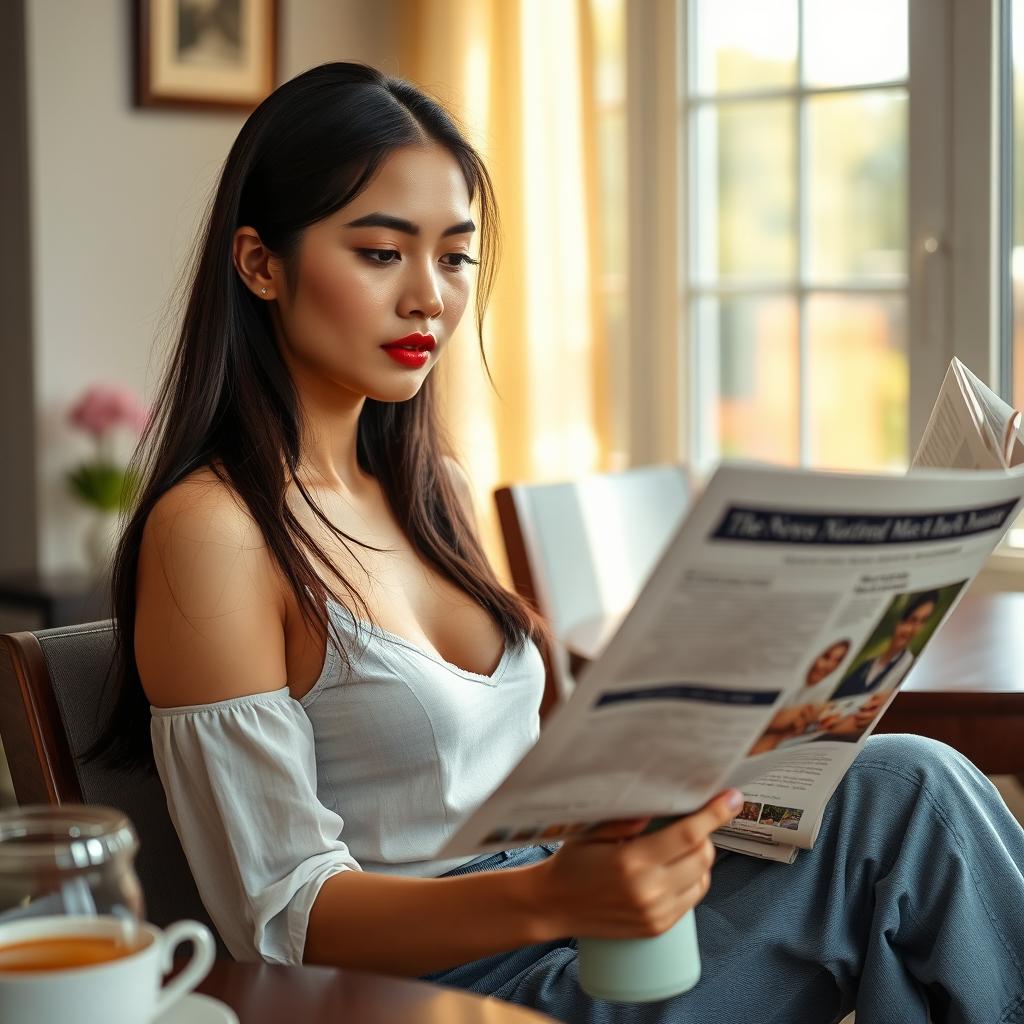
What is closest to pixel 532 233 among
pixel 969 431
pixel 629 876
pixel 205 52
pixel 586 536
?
pixel 205 52

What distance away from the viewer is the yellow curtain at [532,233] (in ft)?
10.7

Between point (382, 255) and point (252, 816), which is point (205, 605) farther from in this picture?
point (382, 255)

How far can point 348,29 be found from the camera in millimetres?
3459

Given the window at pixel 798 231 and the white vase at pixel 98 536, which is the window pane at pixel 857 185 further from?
the white vase at pixel 98 536

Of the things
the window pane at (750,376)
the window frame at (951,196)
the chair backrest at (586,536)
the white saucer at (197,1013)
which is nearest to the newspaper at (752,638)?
the white saucer at (197,1013)

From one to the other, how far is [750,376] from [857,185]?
19.4 inches

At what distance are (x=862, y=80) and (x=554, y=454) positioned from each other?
1.07 metres

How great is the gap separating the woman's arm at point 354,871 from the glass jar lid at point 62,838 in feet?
1.02

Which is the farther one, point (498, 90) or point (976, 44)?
point (498, 90)

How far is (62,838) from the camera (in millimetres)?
674

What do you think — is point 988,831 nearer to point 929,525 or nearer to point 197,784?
point 929,525

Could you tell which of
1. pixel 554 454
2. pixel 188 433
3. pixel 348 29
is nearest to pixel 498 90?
pixel 348 29

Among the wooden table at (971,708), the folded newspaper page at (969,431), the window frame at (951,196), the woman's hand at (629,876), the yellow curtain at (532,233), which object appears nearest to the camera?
the woman's hand at (629,876)

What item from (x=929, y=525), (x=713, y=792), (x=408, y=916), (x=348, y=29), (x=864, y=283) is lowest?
(x=408, y=916)
